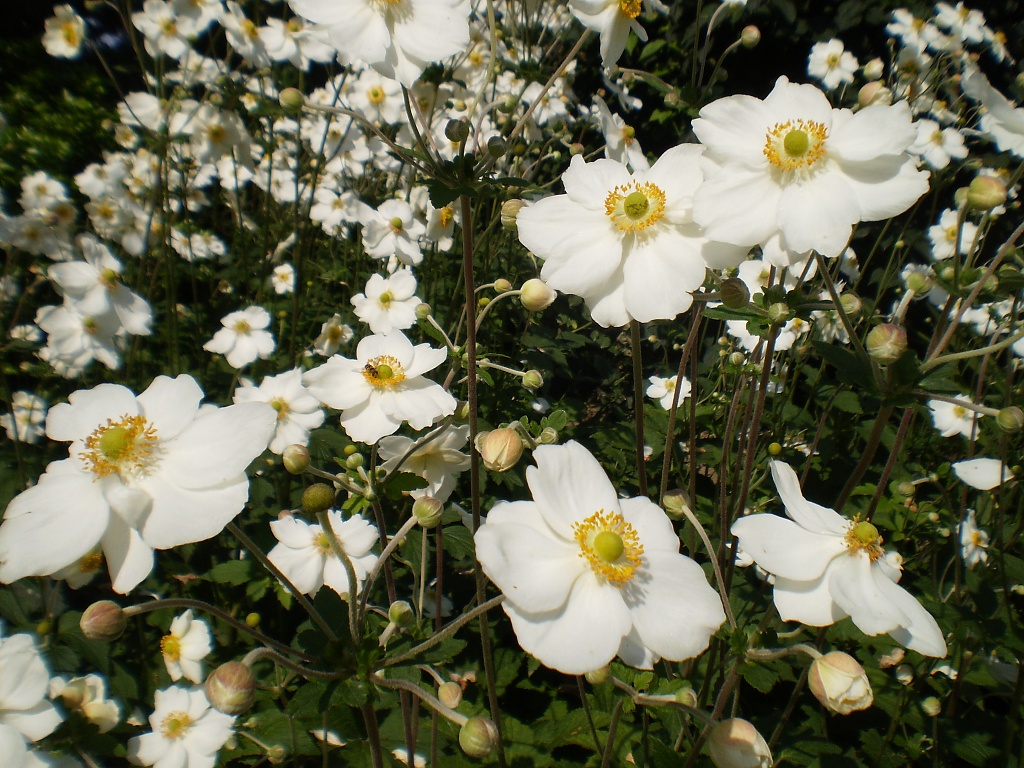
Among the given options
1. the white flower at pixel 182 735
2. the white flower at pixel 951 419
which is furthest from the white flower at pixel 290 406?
the white flower at pixel 951 419

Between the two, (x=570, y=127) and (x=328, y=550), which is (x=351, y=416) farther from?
(x=570, y=127)

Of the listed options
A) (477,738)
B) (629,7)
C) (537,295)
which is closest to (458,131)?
(537,295)

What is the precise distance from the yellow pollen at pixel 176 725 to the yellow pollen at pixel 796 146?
2318 mm

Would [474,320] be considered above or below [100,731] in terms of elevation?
above

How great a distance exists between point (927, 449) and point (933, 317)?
1524 mm

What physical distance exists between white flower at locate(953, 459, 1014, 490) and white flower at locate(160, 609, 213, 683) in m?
2.68

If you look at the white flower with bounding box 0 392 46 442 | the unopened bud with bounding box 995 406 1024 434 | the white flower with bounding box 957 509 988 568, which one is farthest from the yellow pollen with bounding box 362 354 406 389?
the white flower with bounding box 957 509 988 568

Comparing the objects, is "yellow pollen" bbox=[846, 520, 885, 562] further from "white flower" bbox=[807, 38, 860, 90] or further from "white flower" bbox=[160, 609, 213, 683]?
"white flower" bbox=[807, 38, 860, 90]

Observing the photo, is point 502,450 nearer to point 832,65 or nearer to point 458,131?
point 458,131

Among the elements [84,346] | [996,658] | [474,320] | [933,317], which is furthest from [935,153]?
[84,346]

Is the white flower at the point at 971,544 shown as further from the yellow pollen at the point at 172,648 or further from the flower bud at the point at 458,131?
the yellow pollen at the point at 172,648

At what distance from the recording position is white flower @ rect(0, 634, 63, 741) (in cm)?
129

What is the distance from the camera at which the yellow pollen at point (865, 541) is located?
126 cm

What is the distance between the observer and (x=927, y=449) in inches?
145
